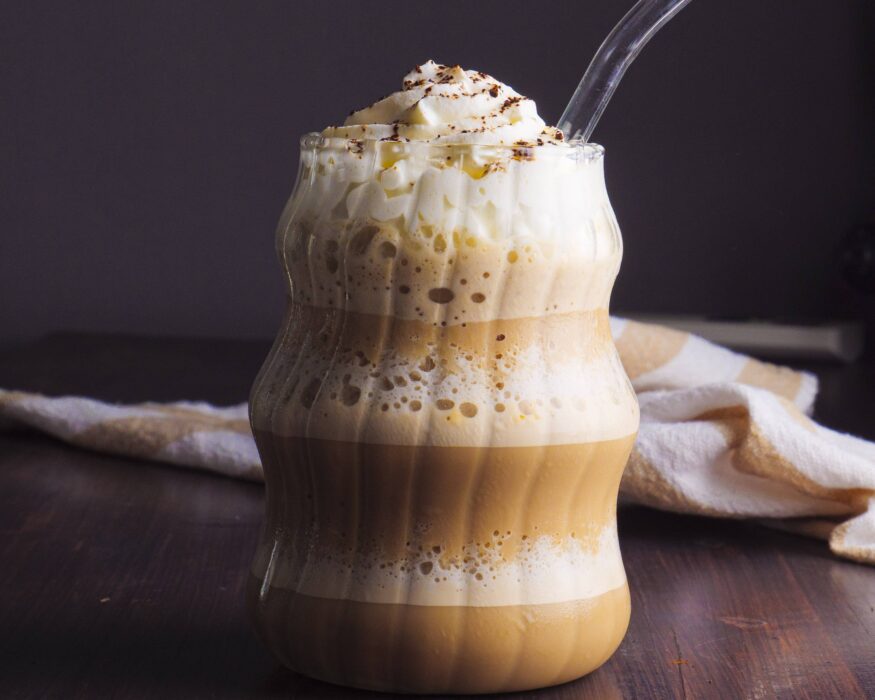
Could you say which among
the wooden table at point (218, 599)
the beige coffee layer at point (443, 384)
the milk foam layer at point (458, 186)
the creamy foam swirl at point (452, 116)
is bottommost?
the wooden table at point (218, 599)

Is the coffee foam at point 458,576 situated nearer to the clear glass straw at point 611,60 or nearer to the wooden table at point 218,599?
the wooden table at point 218,599

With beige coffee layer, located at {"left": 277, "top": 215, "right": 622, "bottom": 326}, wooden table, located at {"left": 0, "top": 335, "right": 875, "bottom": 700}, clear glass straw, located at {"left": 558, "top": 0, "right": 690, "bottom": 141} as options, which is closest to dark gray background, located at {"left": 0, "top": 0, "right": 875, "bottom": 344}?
wooden table, located at {"left": 0, "top": 335, "right": 875, "bottom": 700}

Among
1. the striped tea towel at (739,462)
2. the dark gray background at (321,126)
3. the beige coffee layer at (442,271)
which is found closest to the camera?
the beige coffee layer at (442,271)

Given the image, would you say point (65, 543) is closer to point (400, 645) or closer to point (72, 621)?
point (72, 621)

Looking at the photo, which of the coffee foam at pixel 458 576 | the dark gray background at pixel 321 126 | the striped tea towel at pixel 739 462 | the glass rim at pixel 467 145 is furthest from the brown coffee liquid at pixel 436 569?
the dark gray background at pixel 321 126

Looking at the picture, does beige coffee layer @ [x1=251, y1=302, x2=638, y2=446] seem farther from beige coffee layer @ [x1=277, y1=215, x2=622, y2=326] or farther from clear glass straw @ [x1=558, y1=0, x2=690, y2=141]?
clear glass straw @ [x1=558, y1=0, x2=690, y2=141]

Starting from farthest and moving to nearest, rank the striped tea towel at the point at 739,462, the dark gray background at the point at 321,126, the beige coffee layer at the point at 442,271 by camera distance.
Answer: the dark gray background at the point at 321,126 < the striped tea towel at the point at 739,462 < the beige coffee layer at the point at 442,271
